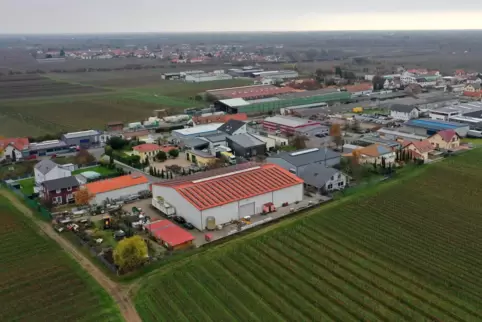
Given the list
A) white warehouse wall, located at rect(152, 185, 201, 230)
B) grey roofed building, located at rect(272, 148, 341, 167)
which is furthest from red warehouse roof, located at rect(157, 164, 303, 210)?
grey roofed building, located at rect(272, 148, 341, 167)

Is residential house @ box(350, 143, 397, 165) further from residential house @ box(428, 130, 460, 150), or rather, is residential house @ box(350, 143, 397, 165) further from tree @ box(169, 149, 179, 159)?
tree @ box(169, 149, 179, 159)

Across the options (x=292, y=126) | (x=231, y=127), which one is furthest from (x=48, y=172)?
(x=292, y=126)

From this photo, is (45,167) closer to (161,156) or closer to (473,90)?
(161,156)

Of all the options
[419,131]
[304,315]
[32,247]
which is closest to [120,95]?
[419,131]

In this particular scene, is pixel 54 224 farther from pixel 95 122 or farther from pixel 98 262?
pixel 95 122

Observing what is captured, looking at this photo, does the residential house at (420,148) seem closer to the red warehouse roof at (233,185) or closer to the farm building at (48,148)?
the red warehouse roof at (233,185)

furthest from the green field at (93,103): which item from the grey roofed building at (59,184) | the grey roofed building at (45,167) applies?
the grey roofed building at (59,184)
